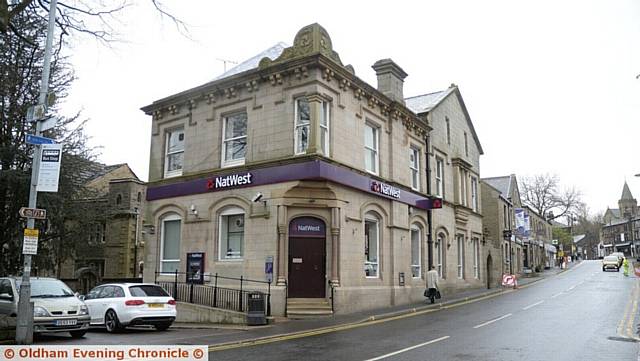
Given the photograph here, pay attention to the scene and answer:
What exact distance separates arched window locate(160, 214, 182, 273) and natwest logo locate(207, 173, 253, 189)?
2.81 metres

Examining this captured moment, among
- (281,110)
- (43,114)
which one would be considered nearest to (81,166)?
(281,110)

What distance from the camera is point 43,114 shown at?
40.4 feet

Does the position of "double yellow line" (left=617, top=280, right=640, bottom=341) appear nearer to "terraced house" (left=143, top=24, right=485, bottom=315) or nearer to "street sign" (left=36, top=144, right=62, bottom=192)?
"terraced house" (left=143, top=24, right=485, bottom=315)

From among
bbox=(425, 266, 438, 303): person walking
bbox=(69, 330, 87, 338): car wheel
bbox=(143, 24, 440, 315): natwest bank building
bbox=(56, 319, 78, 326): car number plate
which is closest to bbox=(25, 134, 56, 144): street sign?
bbox=(56, 319, 78, 326): car number plate

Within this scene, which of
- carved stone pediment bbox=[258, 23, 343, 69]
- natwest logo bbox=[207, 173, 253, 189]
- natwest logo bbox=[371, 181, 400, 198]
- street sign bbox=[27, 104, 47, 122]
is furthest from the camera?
natwest logo bbox=[371, 181, 400, 198]

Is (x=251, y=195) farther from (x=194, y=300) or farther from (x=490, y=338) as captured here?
(x=490, y=338)

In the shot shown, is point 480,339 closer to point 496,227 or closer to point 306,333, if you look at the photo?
point 306,333

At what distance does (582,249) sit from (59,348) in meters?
151

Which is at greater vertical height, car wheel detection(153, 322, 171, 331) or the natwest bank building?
the natwest bank building

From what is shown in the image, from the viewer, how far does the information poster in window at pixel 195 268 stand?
20.6 m

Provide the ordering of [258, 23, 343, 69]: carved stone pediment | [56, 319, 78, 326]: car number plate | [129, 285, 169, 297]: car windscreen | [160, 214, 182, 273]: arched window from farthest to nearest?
[160, 214, 182, 273]: arched window → [258, 23, 343, 69]: carved stone pediment → [129, 285, 169, 297]: car windscreen → [56, 319, 78, 326]: car number plate

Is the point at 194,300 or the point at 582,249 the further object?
the point at 582,249

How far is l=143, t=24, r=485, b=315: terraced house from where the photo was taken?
18.7 m

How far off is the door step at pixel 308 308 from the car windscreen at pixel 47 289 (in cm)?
708
